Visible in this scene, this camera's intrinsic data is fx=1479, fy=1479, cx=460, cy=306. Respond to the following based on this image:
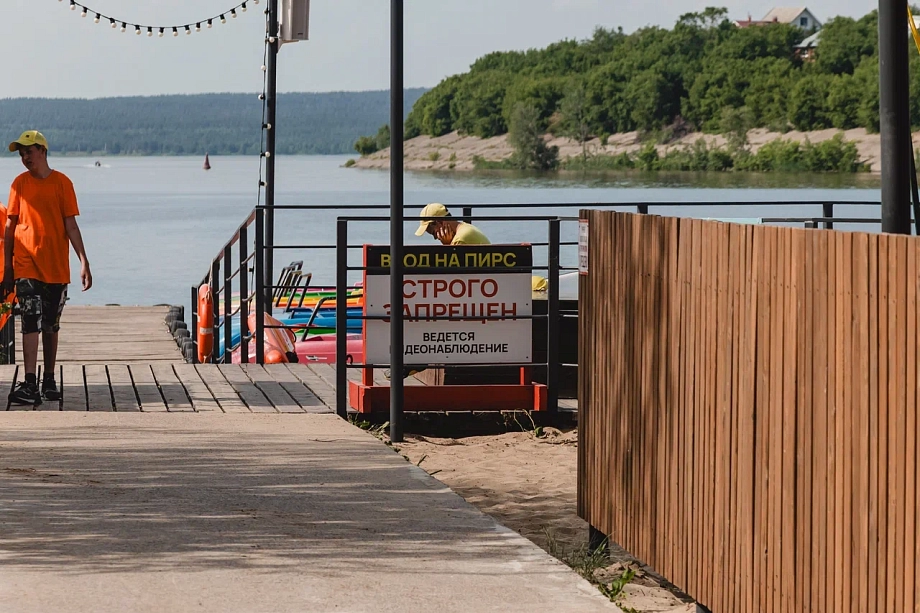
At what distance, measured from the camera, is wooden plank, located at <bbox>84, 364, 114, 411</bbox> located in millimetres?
9211

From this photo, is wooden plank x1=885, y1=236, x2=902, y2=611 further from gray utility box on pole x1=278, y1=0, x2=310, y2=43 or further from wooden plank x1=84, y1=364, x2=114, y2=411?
gray utility box on pole x1=278, y1=0, x2=310, y2=43

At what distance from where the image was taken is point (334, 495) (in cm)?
652

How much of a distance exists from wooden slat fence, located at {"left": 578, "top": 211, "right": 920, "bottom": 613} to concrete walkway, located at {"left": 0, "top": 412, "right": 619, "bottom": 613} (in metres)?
0.45

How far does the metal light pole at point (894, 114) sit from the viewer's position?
472 centimetres

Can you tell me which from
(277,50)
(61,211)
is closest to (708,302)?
(61,211)

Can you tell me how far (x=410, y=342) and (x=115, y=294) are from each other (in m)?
34.6

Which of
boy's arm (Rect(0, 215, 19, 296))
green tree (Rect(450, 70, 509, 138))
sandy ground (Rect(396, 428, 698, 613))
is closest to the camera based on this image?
sandy ground (Rect(396, 428, 698, 613))

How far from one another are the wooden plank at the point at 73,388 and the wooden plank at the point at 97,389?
37 millimetres

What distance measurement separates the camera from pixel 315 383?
10656mm

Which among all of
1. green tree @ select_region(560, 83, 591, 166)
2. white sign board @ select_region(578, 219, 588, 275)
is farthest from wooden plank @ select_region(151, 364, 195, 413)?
green tree @ select_region(560, 83, 591, 166)

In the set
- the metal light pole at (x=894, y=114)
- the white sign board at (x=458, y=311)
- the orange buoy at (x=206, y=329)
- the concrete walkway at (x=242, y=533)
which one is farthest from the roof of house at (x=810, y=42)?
the metal light pole at (x=894, y=114)

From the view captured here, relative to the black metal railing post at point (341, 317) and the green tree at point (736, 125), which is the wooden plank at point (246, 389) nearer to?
the black metal railing post at point (341, 317)

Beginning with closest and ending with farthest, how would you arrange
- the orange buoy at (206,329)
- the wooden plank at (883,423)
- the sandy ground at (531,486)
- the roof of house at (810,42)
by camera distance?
the wooden plank at (883,423) → the sandy ground at (531,486) → the orange buoy at (206,329) → the roof of house at (810,42)

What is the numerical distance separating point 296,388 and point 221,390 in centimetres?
57
